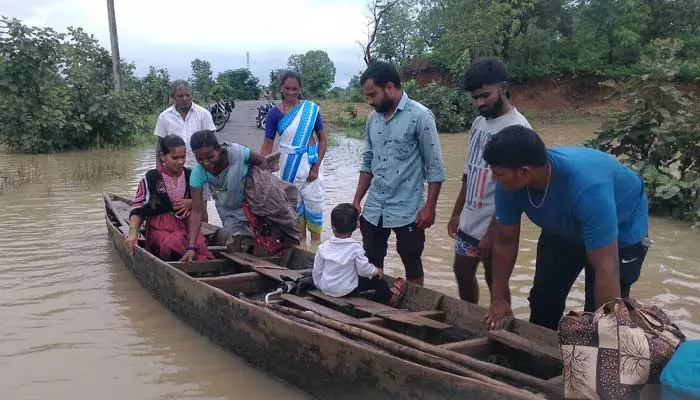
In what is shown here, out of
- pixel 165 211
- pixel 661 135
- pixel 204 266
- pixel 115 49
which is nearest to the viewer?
pixel 204 266

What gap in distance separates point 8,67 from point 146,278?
11.2 meters

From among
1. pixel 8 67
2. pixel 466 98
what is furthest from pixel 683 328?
pixel 466 98

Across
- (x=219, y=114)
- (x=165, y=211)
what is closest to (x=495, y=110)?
(x=165, y=211)

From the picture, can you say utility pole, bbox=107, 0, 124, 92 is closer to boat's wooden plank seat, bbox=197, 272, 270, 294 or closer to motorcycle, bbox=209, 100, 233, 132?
motorcycle, bbox=209, 100, 233, 132

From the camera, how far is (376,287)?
3.99 metres

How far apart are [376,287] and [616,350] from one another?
1977 mm

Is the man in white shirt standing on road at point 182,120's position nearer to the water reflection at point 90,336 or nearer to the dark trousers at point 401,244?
the water reflection at point 90,336

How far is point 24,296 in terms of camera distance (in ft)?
16.6

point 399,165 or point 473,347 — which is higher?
point 399,165

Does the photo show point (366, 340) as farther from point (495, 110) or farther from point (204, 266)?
point (204, 266)

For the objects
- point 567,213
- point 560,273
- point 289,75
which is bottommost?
point 560,273

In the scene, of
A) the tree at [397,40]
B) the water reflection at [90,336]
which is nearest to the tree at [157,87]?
the tree at [397,40]

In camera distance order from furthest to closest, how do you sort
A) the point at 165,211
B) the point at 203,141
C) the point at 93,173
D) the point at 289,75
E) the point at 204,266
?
the point at 93,173 → the point at 289,75 → the point at 165,211 → the point at 204,266 → the point at 203,141

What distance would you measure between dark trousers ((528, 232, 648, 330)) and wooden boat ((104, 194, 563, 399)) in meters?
0.18
